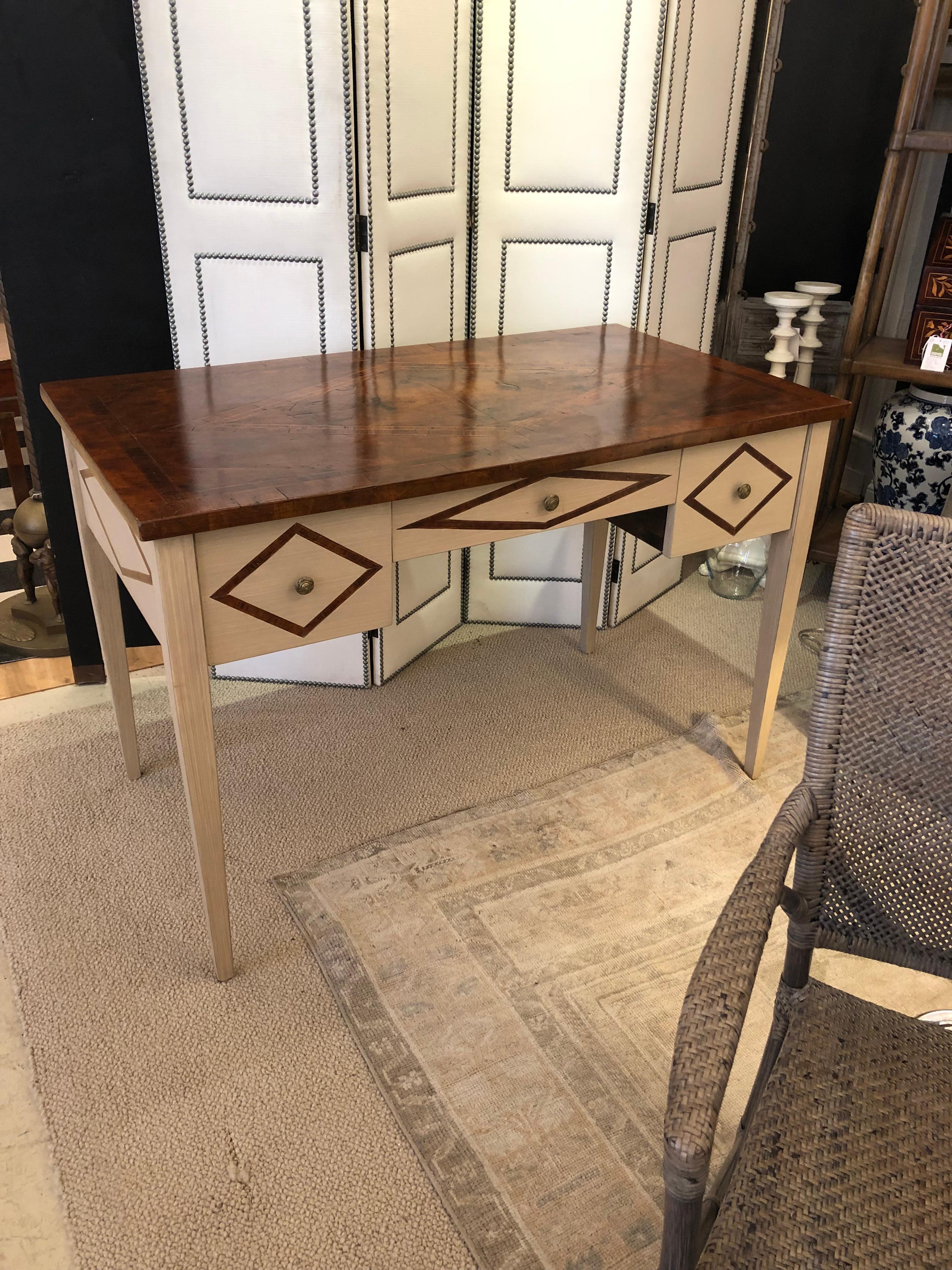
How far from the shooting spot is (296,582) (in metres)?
1.46

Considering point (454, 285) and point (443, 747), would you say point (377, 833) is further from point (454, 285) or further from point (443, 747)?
point (454, 285)

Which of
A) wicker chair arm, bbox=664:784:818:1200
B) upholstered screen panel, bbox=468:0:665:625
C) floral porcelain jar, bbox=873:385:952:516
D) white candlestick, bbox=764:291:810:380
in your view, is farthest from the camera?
white candlestick, bbox=764:291:810:380

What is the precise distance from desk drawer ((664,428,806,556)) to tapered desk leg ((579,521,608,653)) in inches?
21.1

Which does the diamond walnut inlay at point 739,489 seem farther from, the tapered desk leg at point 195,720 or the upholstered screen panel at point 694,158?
the tapered desk leg at point 195,720

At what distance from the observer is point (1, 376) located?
111 inches

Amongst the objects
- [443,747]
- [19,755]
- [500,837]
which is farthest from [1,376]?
[500,837]

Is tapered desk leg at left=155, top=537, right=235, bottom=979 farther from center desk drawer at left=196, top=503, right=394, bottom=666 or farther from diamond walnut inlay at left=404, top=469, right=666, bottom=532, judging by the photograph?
diamond walnut inlay at left=404, top=469, right=666, bottom=532

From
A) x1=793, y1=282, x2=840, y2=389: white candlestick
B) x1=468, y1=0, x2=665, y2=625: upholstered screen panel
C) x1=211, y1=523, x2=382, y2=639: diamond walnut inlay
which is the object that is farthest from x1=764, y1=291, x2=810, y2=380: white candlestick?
x1=211, y1=523, x2=382, y2=639: diamond walnut inlay

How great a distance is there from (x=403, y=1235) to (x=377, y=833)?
806 millimetres

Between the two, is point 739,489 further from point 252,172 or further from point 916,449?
point 252,172

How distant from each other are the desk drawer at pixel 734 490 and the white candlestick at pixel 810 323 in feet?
3.04

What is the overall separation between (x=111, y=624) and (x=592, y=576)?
1.15 metres

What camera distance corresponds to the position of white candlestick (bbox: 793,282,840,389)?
278 cm

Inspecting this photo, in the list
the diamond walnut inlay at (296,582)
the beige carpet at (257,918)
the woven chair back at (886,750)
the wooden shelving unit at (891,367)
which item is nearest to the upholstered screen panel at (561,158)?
the wooden shelving unit at (891,367)
